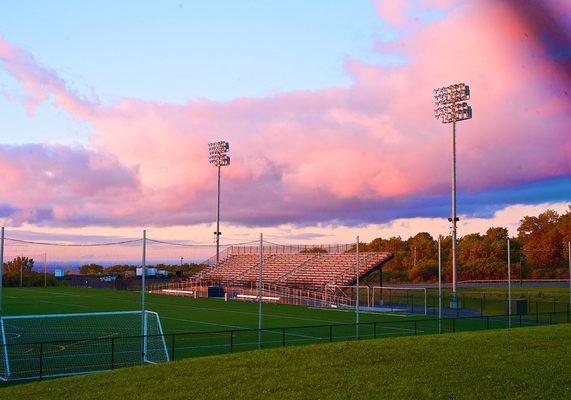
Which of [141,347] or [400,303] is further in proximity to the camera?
[400,303]

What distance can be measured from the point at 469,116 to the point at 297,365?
35628mm

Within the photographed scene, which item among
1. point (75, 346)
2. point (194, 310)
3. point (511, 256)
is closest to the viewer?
point (75, 346)

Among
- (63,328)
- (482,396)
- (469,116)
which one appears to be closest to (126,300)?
(63,328)

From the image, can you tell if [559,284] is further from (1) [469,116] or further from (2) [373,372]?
(2) [373,372]

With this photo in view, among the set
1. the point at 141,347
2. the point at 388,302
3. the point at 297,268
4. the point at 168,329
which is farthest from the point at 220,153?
the point at 141,347

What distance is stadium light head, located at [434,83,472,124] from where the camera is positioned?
49.7m

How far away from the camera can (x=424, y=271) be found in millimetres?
90312

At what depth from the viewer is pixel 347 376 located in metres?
16.7

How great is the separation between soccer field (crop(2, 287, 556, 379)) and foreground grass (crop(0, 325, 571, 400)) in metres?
1.75

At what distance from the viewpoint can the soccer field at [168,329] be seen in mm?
22031

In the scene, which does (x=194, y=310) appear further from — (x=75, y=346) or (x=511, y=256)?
(x=511, y=256)

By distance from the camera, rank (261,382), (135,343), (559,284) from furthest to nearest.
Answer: (559,284) → (135,343) → (261,382)

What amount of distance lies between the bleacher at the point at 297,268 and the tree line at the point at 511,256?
24.8m

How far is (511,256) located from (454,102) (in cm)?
4634
